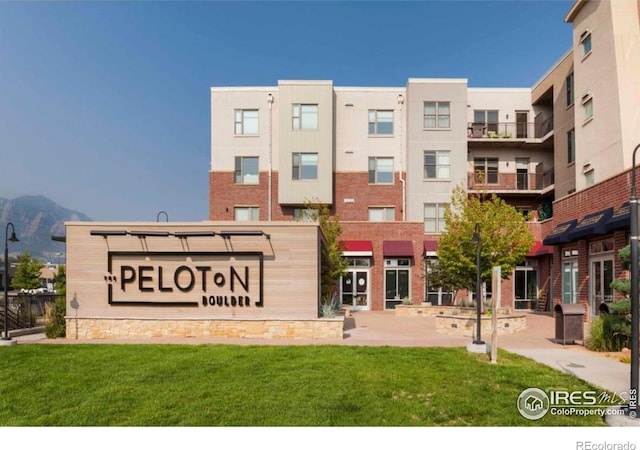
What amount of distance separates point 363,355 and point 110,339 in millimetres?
7822

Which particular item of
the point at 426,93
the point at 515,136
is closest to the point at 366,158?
the point at 426,93

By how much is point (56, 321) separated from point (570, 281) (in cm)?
2020

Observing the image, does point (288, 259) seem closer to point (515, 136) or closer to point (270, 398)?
point (270, 398)

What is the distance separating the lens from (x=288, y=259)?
42.8 ft

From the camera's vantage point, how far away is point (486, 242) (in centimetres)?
1656

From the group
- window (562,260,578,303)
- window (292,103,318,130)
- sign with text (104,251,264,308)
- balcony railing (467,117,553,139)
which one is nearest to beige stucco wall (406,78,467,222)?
balcony railing (467,117,553,139)

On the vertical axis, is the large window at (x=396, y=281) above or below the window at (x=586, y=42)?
below

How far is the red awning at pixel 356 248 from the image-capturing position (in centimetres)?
2447

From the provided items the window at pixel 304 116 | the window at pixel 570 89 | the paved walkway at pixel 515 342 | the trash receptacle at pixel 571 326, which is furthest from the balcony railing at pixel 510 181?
the trash receptacle at pixel 571 326

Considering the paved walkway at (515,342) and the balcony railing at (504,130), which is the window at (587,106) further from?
the paved walkway at (515,342)

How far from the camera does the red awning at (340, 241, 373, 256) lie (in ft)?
80.3

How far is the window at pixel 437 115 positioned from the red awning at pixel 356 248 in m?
8.94

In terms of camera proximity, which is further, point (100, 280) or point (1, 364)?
point (100, 280)

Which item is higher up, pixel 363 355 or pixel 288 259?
pixel 288 259
